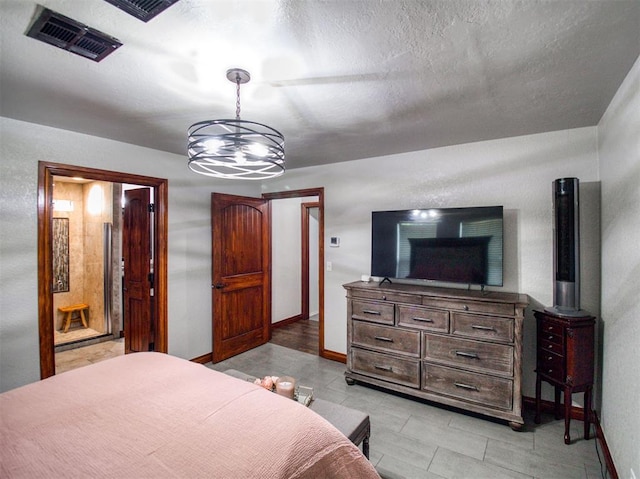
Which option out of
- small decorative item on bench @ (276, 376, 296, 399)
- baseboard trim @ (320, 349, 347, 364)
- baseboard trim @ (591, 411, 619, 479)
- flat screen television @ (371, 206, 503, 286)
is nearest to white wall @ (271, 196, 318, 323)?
baseboard trim @ (320, 349, 347, 364)

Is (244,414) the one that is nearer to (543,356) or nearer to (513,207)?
(543,356)

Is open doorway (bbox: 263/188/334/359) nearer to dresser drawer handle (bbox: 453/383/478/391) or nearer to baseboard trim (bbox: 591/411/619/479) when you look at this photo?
dresser drawer handle (bbox: 453/383/478/391)

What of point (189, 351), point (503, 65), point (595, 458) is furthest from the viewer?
point (189, 351)

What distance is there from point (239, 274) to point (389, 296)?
213 cm

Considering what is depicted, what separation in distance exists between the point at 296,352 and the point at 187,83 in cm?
Answer: 346

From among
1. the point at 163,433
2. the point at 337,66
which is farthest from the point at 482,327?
the point at 163,433

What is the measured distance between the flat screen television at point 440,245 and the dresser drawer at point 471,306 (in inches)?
12.8

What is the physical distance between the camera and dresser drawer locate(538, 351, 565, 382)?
237 cm

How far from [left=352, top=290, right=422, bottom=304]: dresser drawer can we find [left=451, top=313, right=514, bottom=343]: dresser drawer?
35 cm

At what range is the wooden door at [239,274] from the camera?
3.96m

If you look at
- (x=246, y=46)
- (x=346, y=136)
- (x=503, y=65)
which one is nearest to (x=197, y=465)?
(x=246, y=46)

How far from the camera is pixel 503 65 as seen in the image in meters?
1.72

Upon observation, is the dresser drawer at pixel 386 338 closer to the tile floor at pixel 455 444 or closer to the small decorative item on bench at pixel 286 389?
the tile floor at pixel 455 444

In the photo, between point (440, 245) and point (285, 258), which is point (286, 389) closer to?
point (440, 245)
